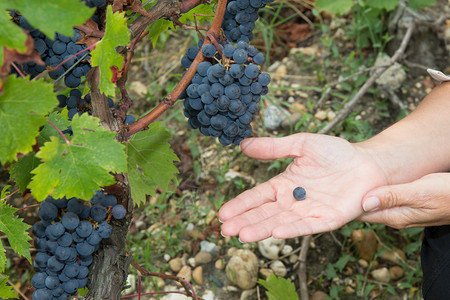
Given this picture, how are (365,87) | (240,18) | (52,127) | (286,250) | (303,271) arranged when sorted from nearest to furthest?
(52,127) → (240,18) → (303,271) → (286,250) → (365,87)

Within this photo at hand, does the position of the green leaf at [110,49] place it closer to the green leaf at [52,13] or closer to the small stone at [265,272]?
the green leaf at [52,13]

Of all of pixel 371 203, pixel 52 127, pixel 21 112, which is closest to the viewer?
pixel 21 112

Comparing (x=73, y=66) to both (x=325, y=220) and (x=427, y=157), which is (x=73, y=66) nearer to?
→ (x=325, y=220)

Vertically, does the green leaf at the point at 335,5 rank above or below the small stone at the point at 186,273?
above

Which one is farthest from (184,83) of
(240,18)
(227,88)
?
(240,18)

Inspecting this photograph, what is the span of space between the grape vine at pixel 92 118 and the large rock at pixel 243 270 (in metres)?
1.07

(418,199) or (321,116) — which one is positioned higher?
(418,199)

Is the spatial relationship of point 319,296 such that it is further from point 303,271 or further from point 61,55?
point 61,55

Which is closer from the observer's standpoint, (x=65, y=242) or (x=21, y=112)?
(x=21, y=112)

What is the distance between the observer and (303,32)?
381 centimetres

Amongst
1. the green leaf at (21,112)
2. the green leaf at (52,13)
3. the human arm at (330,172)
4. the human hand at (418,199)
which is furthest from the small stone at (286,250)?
the green leaf at (52,13)

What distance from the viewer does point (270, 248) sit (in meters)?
2.64

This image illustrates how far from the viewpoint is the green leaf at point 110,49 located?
120cm

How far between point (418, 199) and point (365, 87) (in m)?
1.35
